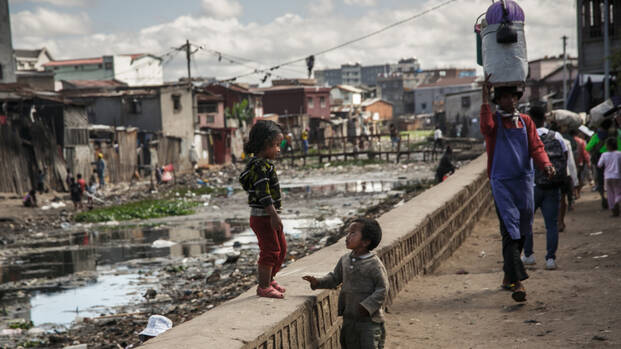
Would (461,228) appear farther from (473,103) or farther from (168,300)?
(473,103)

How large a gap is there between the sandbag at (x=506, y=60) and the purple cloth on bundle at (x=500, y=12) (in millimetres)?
44

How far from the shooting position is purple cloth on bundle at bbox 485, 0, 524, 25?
5453mm

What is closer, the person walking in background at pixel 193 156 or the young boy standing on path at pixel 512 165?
the young boy standing on path at pixel 512 165

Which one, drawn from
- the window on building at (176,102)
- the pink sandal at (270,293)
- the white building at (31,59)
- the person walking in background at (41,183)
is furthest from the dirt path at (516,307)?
the white building at (31,59)

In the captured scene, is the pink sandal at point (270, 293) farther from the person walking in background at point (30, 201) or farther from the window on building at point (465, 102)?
the window on building at point (465, 102)

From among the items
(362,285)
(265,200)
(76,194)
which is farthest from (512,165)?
(76,194)

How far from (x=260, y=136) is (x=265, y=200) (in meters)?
0.40

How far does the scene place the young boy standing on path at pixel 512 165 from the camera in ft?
17.1

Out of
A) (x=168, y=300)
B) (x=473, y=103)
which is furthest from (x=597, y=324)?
(x=473, y=103)

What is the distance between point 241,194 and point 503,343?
63.7 ft

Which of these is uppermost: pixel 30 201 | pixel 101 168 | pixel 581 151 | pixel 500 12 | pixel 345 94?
pixel 345 94

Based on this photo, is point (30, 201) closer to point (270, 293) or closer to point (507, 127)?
point (507, 127)

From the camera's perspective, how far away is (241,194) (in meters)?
23.4

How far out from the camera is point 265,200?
3.90 m
